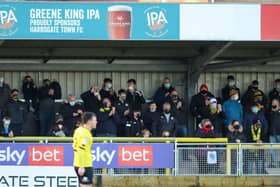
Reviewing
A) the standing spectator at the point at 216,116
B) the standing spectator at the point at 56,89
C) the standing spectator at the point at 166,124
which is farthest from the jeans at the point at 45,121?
the standing spectator at the point at 216,116

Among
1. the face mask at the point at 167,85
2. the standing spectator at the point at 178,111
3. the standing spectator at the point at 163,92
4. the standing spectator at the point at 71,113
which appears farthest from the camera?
the face mask at the point at 167,85

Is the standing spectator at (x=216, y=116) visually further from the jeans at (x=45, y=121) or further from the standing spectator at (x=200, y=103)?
the jeans at (x=45, y=121)

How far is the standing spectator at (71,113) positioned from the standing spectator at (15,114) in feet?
3.17

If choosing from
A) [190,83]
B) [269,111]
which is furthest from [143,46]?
[269,111]

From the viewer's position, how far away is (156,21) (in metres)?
17.4

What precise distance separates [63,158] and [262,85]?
7198 millimetres

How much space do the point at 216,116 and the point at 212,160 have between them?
186cm

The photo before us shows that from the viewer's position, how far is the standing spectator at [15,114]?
58.2 feet

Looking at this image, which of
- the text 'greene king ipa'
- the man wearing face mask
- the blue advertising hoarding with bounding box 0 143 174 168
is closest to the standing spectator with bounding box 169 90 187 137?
the man wearing face mask

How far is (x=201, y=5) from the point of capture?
17.5 metres

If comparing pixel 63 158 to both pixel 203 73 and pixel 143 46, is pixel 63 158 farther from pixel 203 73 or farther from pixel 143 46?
pixel 203 73

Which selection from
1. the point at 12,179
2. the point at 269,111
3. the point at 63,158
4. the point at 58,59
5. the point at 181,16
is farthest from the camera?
the point at 58,59

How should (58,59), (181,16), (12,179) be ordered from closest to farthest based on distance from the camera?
(12,179)
(181,16)
(58,59)

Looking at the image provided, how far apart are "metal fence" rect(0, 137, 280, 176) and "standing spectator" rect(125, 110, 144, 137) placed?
3.98ft
